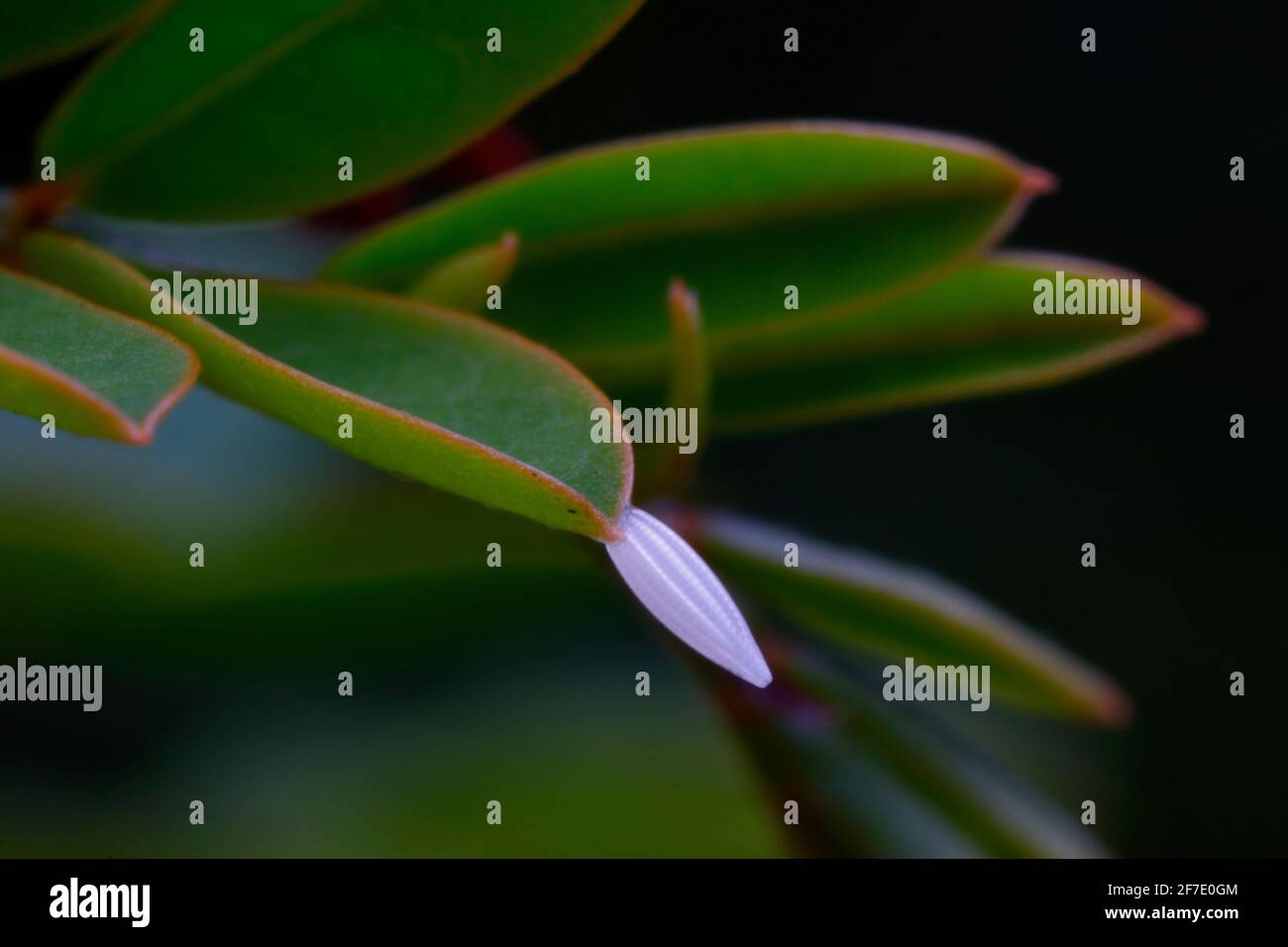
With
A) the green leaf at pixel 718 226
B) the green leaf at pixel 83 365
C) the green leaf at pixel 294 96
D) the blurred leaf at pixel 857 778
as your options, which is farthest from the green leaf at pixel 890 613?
the green leaf at pixel 83 365

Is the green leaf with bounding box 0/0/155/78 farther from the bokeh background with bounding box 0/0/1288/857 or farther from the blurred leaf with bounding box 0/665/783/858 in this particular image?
the blurred leaf with bounding box 0/665/783/858

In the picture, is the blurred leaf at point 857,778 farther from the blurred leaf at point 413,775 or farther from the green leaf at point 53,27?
the green leaf at point 53,27

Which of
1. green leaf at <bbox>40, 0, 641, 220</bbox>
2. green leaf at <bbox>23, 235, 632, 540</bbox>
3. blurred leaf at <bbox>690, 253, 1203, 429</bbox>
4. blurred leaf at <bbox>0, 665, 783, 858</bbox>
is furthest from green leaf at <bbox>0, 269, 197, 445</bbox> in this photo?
blurred leaf at <bbox>0, 665, 783, 858</bbox>

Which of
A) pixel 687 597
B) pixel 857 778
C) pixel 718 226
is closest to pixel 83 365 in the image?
pixel 687 597

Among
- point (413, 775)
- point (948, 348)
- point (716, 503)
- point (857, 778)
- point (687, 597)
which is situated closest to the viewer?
point (687, 597)

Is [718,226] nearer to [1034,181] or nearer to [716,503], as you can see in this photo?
[1034,181]
